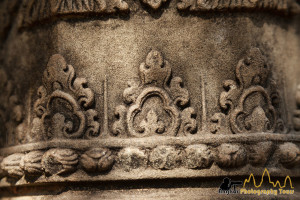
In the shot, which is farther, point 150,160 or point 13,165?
point 13,165

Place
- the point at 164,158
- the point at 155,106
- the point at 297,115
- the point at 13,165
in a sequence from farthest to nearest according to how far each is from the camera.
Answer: the point at 297,115, the point at 13,165, the point at 155,106, the point at 164,158

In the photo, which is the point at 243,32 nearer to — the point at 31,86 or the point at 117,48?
the point at 117,48

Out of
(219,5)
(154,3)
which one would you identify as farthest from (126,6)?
(219,5)

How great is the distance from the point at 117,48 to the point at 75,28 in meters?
0.25

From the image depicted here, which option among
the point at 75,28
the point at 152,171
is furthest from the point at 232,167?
the point at 75,28

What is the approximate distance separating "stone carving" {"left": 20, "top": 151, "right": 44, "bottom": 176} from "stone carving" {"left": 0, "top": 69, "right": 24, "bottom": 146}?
0.73 ft

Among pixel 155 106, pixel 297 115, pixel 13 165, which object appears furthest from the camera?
pixel 297 115

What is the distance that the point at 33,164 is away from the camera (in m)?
2.55

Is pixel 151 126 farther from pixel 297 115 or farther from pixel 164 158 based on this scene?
pixel 297 115

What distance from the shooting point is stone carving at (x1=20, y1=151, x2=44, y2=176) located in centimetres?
254

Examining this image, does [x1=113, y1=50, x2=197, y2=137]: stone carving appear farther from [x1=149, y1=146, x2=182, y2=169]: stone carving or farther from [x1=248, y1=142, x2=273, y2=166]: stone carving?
[x1=248, y1=142, x2=273, y2=166]: stone carving

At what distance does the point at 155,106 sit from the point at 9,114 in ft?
3.06

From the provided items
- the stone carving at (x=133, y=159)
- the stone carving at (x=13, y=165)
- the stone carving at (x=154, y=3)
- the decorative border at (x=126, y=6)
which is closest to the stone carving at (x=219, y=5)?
the decorative border at (x=126, y=6)

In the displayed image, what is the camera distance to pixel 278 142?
2.61 m
